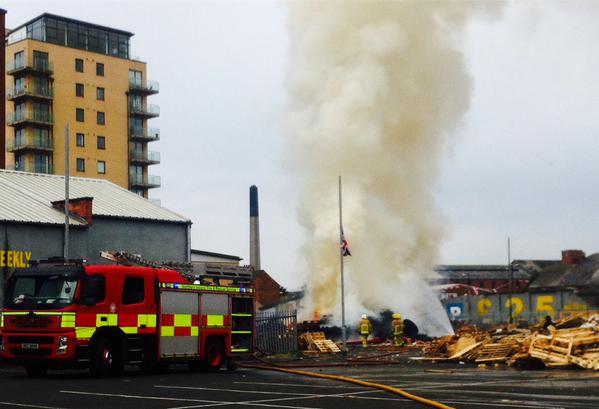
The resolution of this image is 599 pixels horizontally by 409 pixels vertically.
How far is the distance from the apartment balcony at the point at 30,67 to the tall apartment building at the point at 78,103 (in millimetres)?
90

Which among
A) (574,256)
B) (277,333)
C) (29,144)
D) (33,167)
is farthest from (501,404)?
(574,256)


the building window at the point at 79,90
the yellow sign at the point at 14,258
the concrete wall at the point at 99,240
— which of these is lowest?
the yellow sign at the point at 14,258

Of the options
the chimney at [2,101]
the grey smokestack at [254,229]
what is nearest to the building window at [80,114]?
the grey smokestack at [254,229]

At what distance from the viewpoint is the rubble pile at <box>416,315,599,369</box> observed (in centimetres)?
2658

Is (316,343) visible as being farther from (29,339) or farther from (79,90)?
(79,90)

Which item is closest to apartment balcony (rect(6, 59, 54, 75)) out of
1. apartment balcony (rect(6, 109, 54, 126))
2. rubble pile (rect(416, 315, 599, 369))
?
apartment balcony (rect(6, 109, 54, 126))

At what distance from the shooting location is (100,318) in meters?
23.0

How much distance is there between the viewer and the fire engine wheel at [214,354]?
26.2 metres

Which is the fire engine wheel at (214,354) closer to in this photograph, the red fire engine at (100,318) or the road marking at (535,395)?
the red fire engine at (100,318)

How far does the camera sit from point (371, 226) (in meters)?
58.6

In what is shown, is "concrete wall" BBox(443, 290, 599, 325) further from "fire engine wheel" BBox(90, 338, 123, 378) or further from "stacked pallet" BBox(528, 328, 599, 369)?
"fire engine wheel" BBox(90, 338, 123, 378)

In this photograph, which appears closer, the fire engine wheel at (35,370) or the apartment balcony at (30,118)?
the fire engine wheel at (35,370)

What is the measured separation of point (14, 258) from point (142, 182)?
190 ft

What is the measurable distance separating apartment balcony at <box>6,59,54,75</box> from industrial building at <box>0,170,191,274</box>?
41260 millimetres
